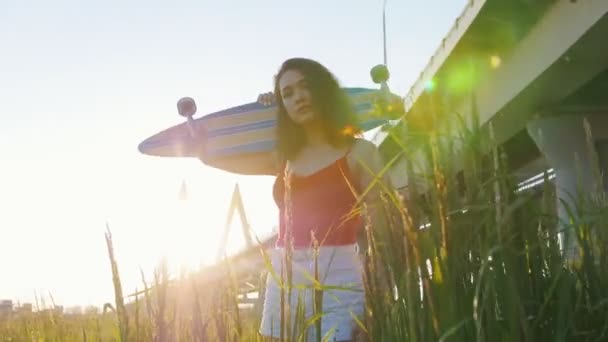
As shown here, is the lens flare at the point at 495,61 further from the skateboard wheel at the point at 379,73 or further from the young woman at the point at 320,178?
the young woman at the point at 320,178

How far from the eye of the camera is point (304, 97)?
10.7ft

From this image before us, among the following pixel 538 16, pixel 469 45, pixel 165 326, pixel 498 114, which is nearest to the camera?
pixel 165 326

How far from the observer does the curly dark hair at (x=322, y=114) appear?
3236 mm

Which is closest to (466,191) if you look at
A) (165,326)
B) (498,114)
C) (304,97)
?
(165,326)

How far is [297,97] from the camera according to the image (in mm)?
3264

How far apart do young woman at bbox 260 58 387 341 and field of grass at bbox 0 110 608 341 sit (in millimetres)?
1023

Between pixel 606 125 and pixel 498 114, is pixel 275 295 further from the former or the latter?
pixel 606 125

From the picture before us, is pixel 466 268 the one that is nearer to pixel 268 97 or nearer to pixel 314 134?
pixel 314 134

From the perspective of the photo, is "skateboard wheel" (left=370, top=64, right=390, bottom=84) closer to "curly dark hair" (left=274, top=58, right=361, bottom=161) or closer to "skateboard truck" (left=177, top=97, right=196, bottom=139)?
"skateboard truck" (left=177, top=97, right=196, bottom=139)

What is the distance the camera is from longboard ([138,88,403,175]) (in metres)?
3.37

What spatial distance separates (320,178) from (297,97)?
405 millimetres

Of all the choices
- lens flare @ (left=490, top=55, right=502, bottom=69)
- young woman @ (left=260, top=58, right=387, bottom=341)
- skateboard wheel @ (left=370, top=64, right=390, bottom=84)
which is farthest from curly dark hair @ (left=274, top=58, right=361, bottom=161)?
lens flare @ (left=490, top=55, right=502, bottom=69)

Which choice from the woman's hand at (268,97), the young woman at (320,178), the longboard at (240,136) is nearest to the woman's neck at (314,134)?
the young woman at (320,178)

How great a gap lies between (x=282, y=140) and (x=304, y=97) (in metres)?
0.22
